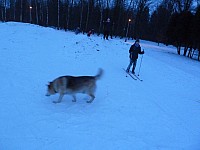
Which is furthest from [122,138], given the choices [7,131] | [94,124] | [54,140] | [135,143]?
[7,131]

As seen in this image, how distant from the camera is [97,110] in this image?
778cm

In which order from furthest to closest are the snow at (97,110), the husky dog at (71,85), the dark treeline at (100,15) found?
the dark treeline at (100,15) < the husky dog at (71,85) < the snow at (97,110)

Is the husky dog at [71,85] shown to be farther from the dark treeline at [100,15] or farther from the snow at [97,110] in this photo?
the dark treeline at [100,15]

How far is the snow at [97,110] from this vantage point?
5812 mm

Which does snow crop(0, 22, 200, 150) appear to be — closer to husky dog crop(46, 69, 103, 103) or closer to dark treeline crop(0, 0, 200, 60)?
husky dog crop(46, 69, 103, 103)

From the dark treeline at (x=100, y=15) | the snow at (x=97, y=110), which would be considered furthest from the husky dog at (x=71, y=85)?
the dark treeline at (x=100, y=15)

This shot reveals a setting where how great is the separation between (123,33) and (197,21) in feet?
86.9

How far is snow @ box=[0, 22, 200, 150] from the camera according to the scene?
19.1ft

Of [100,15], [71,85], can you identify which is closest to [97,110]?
[71,85]

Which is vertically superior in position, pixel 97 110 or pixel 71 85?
pixel 71 85

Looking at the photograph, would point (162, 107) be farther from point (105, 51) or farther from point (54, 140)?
point (105, 51)

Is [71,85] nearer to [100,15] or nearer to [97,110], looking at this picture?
[97,110]

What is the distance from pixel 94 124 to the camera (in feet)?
22.0

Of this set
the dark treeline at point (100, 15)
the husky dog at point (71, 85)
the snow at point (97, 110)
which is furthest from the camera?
the dark treeline at point (100, 15)
